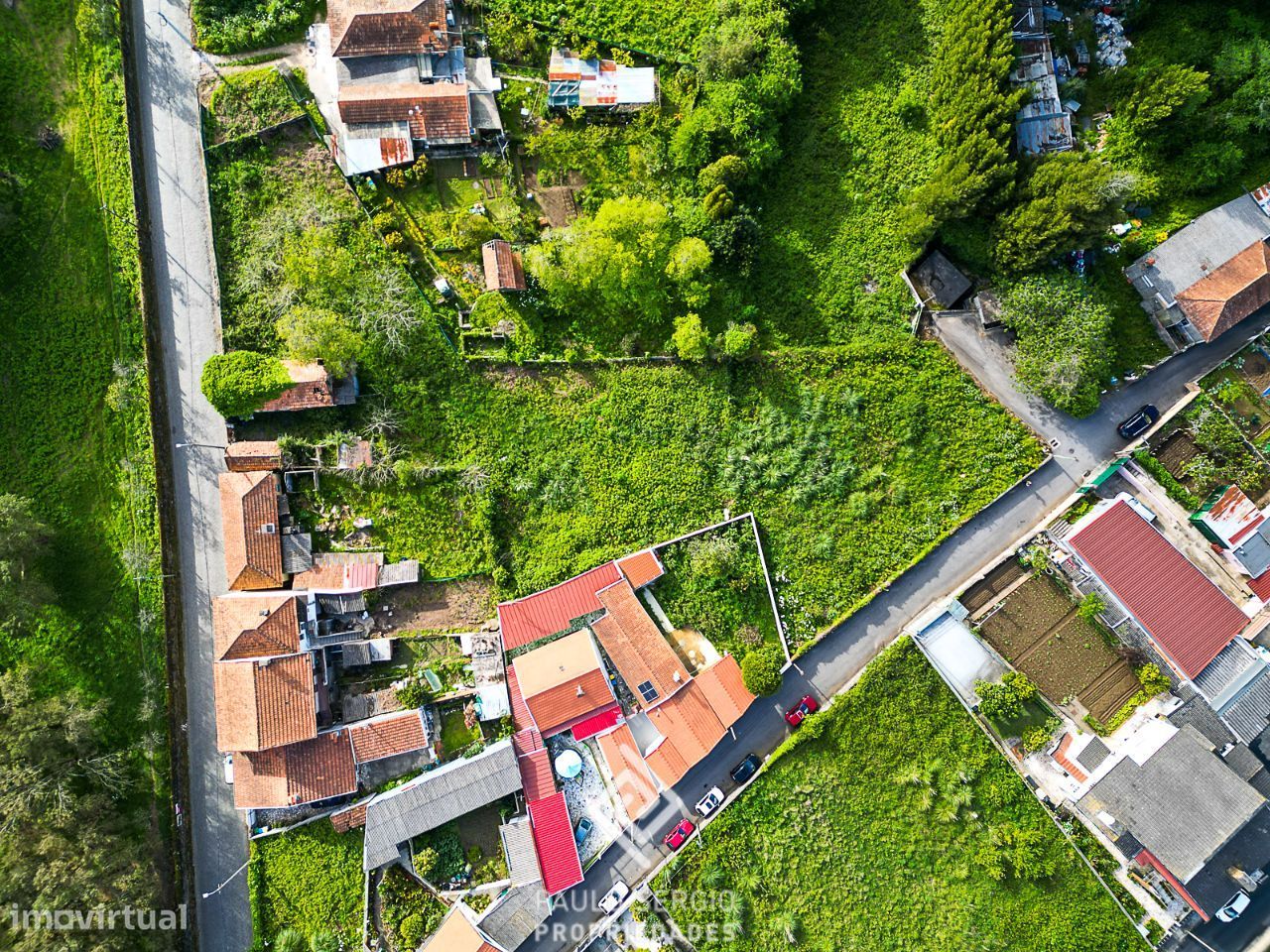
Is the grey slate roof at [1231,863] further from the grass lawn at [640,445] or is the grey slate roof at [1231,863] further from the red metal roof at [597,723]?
the red metal roof at [597,723]

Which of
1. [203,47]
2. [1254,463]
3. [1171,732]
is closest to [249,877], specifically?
[203,47]

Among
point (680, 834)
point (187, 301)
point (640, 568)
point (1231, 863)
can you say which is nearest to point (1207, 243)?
point (1231, 863)

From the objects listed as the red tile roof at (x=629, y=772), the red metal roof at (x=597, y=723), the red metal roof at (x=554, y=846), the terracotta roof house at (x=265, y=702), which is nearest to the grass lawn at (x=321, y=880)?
the terracotta roof house at (x=265, y=702)

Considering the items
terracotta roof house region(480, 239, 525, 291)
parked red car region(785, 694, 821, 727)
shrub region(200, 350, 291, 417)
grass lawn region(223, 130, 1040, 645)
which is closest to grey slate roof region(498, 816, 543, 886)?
grass lawn region(223, 130, 1040, 645)

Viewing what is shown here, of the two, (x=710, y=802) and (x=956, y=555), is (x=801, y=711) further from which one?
(x=956, y=555)

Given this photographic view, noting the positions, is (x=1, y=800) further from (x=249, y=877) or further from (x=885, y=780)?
(x=885, y=780)

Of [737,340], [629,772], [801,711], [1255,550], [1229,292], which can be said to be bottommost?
[1255,550]
